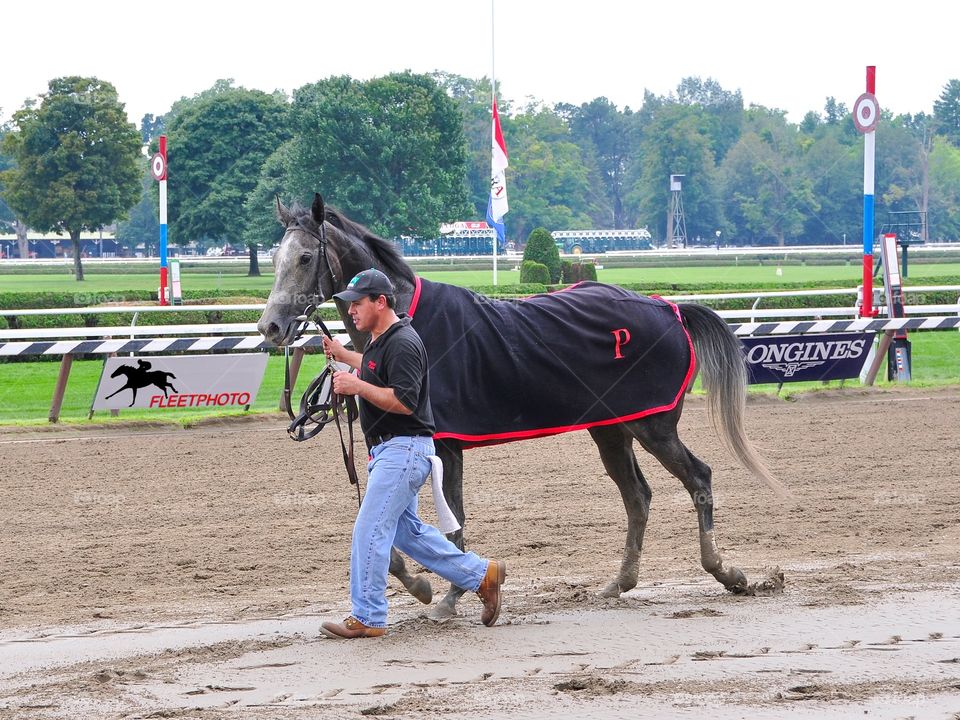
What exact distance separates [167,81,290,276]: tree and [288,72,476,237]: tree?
3.27 m

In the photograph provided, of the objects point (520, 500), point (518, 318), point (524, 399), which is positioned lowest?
point (520, 500)

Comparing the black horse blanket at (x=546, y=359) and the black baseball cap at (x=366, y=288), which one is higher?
the black baseball cap at (x=366, y=288)

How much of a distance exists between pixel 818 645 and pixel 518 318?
6.38 ft

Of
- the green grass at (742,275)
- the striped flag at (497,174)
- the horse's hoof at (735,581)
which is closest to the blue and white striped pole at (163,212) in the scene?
the striped flag at (497,174)

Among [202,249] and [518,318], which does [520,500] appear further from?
[202,249]

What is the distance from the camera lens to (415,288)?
535 cm

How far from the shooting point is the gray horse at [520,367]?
5.25 metres

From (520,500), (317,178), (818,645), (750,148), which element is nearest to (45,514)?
(520,500)

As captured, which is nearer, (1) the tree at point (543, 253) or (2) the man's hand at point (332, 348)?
(2) the man's hand at point (332, 348)

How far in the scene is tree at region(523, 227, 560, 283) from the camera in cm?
3541

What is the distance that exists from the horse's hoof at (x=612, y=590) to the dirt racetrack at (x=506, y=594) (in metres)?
0.07

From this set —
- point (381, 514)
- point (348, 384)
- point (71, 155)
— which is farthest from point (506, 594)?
point (71, 155)

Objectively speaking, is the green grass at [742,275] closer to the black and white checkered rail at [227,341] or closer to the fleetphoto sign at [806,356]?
the black and white checkered rail at [227,341]

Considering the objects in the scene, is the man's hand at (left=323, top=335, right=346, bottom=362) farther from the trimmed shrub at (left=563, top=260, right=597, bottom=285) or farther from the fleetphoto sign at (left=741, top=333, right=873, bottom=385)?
the trimmed shrub at (left=563, top=260, right=597, bottom=285)
